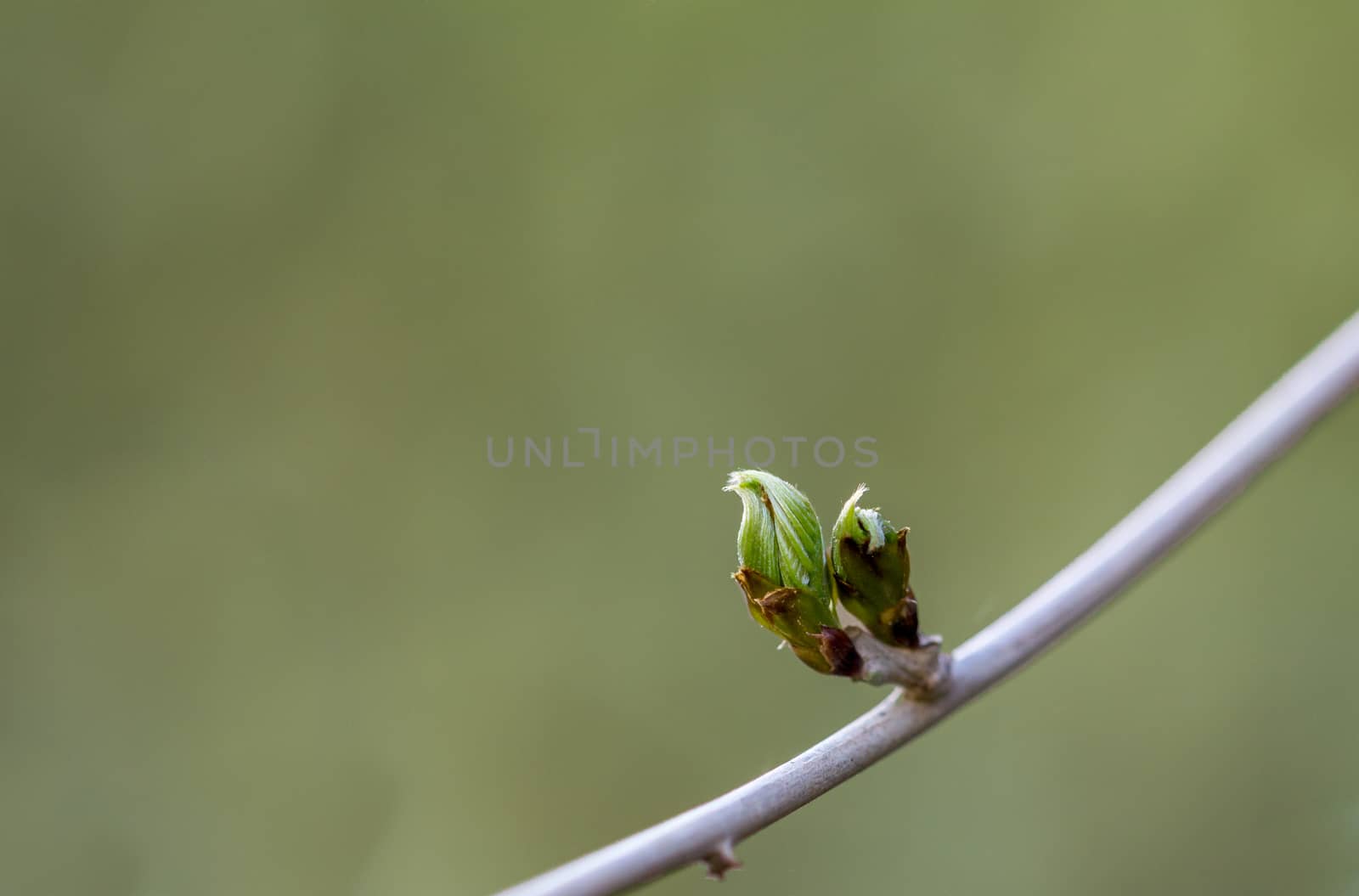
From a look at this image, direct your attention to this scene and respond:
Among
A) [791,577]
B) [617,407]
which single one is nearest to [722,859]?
[791,577]

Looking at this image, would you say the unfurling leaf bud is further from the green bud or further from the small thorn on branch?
the small thorn on branch

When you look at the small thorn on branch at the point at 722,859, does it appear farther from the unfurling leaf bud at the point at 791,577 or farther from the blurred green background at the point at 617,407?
the blurred green background at the point at 617,407

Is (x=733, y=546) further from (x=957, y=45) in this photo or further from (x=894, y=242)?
(x=957, y=45)

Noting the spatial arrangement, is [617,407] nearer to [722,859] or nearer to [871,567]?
[871,567]

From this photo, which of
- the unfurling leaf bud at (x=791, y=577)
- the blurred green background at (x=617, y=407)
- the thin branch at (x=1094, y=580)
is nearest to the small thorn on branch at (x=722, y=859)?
the thin branch at (x=1094, y=580)

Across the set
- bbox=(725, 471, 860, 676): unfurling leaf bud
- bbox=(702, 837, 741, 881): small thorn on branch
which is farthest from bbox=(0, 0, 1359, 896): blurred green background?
bbox=(702, 837, 741, 881): small thorn on branch

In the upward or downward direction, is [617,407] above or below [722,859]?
above

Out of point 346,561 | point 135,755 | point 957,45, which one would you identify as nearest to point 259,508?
point 346,561
